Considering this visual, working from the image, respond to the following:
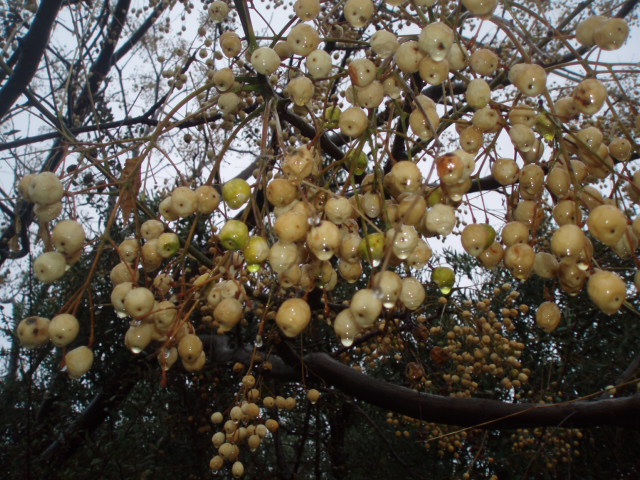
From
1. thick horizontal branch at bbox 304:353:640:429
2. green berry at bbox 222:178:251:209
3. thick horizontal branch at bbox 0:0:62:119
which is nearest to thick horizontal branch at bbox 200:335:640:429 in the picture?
thick horizontal branch at bbox 304:353:640:429

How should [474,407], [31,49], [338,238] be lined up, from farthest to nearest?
[31,49]
[474,407]
[338,238]

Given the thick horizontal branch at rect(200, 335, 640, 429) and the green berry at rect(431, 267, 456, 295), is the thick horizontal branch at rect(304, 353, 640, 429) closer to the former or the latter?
the thick horizontal branch at rect(200, 335, 640, 429)

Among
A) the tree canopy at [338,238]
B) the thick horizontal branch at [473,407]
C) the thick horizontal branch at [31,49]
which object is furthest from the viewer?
the thick horizontal branch at [31,49]

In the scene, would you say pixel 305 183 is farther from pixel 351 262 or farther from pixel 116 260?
pixel 116 260

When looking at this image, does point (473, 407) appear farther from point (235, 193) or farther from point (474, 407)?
point (235, 193)

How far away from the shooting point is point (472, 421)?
1854mm

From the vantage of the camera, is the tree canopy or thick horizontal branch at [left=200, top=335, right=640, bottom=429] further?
thick horizontal branch at [left=200, top=335, right=640, bottom=429]

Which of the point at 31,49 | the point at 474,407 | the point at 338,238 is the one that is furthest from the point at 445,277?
the point at 31,49

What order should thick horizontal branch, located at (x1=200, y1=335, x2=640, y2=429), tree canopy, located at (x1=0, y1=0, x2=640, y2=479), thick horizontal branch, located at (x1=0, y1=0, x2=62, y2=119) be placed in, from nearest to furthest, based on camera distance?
tree canopy, located at (x1=0, y1=0, x2=640, y2=479)
thick horizontal branch, located at (x1=200, y1=335, x2=640, y2=429)
thick horizontal branch, located at (x1=0, y1=0, x2=62, y2=119)

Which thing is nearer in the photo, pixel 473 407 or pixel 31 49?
pixel 473 407

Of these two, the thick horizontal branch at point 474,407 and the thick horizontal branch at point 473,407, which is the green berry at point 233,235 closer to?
the thick horizontal branch at point 473,407

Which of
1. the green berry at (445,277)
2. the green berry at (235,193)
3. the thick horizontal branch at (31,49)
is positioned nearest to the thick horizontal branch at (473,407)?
the green berry at (445,277)

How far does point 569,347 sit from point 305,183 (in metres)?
3.09

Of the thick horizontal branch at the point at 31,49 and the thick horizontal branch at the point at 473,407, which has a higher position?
the thick horizontal branch at the point at 31,49
